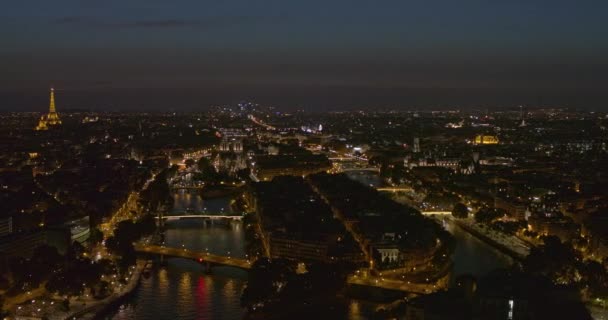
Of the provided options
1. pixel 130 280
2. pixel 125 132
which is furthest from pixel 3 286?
pixel 125 132

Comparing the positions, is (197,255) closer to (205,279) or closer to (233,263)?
(233,263)

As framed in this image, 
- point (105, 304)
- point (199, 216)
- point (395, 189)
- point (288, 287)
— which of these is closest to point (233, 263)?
point (288, 287)

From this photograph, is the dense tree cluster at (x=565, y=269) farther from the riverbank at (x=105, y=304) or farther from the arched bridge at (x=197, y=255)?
the riverbank at (x=105, y=304)

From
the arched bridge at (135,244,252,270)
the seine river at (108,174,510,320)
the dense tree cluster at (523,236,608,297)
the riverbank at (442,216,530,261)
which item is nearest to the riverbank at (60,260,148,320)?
the seine river at (108,174,510,320)

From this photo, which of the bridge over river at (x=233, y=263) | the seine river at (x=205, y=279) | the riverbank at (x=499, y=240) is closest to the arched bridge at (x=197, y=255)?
the bridge over river at (x=233, y=263)

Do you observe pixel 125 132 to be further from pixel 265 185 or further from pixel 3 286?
pixel 3 286

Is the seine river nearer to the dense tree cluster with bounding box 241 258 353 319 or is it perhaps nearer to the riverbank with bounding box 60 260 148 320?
the riverbank with bounding box 60 260 148 320
